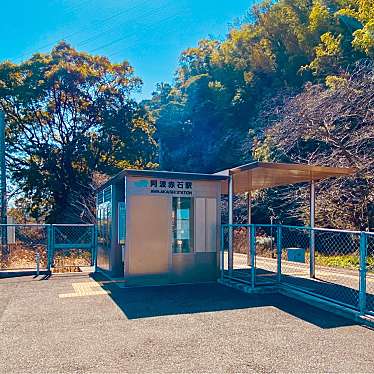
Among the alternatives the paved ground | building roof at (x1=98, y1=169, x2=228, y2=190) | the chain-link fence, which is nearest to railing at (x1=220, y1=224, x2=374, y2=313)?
the paved ground

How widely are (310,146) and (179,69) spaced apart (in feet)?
86.0

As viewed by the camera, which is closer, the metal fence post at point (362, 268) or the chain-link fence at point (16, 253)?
the metal fence post at point (362, 268)

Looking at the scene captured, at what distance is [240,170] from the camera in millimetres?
8945

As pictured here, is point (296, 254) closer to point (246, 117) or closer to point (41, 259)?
point (41, 259)

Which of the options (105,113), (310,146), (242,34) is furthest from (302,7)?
(105,113)

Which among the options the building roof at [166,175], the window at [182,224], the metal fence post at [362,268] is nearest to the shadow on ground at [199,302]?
the metal fence post at [362,268]

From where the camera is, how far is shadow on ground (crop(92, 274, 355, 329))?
20.8ft

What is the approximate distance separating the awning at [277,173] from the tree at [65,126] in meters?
12.2

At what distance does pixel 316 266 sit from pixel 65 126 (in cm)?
1521

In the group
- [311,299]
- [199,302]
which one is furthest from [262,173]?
[199,302]

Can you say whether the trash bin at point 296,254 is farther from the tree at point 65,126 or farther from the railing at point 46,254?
the tree at point 65,126

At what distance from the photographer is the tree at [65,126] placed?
2127 cm

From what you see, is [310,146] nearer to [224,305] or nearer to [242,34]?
[224,305]

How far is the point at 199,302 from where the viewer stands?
7266 mm
